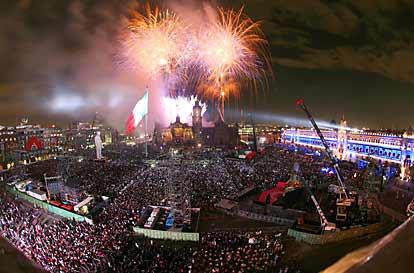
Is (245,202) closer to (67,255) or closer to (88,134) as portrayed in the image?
(67,255)

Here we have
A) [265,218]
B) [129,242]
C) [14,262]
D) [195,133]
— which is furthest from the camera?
[195,133]

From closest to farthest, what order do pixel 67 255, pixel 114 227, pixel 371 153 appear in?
pixel 67 255
pixel 114 227
pixel 371 153

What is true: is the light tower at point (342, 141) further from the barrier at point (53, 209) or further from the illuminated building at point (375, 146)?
the barrier at point (53, 209)

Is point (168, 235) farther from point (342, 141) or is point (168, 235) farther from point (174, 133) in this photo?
point (174, 133)

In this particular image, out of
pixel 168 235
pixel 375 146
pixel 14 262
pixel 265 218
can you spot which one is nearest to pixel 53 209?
pixel 168 235

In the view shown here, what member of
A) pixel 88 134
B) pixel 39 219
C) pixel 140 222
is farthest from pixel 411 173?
pixel 88 134

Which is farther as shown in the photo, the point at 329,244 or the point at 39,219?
the point at 39,219

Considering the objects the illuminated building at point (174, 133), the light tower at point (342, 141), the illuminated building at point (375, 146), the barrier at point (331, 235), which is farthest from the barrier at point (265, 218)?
the illuminated building at point (174, 133)

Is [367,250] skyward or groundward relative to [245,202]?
skyward
